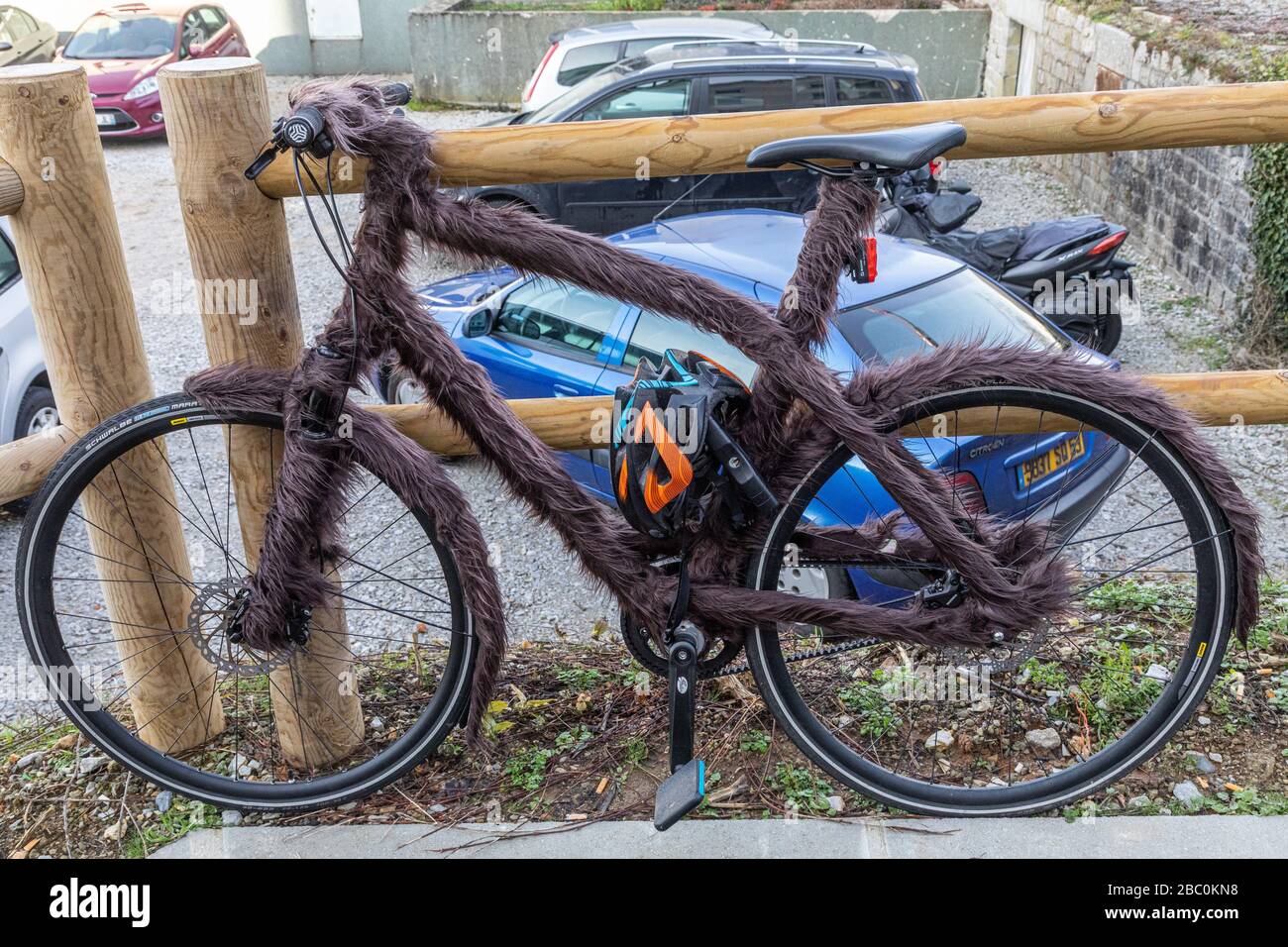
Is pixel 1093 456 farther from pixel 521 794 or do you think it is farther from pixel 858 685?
pixel 521 794

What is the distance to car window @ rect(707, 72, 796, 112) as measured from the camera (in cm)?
984

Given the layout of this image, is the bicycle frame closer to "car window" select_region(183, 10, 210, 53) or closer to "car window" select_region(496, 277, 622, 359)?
"car window" select_region(496, 277, 622, 359)

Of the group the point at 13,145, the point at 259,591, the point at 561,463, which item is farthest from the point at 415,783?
the point at 13,145

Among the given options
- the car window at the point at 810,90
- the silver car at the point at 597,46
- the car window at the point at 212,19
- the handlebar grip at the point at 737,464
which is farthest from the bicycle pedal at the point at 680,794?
the car window at the point at 212,19

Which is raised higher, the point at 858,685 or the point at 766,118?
the point at 766,118

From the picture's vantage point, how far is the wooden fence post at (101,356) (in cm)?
252

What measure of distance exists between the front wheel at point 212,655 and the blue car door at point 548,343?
6.78 ft

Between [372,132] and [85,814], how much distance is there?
1.88 metres

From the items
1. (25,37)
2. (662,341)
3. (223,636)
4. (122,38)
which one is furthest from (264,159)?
(25,37)

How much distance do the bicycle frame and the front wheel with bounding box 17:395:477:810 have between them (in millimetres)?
97

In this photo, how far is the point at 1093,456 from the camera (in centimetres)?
290

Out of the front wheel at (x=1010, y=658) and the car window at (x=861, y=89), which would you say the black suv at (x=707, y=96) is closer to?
the car window at (x=861, y=89)

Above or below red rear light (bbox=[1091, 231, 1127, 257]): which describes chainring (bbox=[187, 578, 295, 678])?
above

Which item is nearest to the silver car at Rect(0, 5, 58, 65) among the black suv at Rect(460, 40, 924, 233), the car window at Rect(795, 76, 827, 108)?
the black suv at Rect(460, 40, 924, 233)
